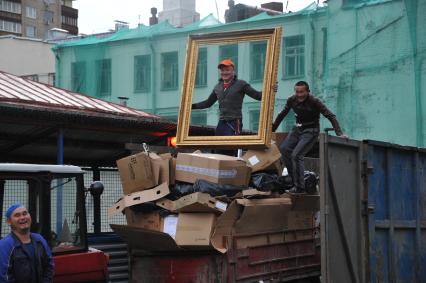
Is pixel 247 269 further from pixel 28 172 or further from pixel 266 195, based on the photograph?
pixel 28 172

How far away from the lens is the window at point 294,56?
90.4ft

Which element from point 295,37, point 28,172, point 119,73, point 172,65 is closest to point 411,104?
point 295,37

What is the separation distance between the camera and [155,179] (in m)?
7.83

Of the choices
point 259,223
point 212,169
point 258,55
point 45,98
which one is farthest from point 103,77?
point 259,223

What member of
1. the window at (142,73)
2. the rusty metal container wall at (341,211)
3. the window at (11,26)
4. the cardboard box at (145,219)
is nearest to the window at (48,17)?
the window at (11,26)

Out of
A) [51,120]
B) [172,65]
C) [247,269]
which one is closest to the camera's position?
[247,269]

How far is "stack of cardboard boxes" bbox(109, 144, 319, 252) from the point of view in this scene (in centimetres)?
729

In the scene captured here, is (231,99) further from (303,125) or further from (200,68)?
(200,68)

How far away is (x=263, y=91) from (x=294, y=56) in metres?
19.4

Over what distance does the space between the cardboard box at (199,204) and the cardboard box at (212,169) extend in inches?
14.5

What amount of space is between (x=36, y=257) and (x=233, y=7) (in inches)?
1089

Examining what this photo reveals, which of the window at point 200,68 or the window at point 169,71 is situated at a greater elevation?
the window at point 169,71

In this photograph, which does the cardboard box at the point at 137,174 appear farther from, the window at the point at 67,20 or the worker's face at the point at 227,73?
the window at the point at 67,20

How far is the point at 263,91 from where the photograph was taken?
8.77 meters
